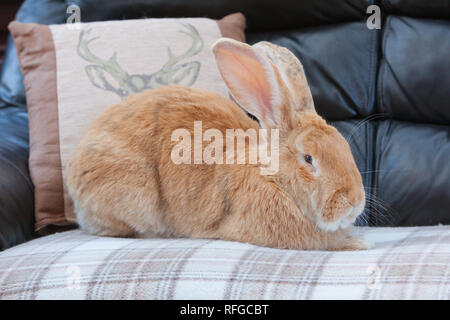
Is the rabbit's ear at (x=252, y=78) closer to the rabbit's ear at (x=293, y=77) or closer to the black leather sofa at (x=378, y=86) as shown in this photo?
the rabbit's ear at (x=293, y=77)

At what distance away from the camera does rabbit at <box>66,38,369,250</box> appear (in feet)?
3.83


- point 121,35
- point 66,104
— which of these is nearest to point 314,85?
point 121,35

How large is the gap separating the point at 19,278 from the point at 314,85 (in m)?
0.99

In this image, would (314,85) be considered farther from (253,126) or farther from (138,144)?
(138,144)

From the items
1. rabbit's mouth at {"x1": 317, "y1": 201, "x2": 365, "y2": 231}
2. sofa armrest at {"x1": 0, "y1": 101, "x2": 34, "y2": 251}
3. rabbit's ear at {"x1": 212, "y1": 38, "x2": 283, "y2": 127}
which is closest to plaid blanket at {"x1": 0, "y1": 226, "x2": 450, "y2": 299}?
rabbit's mouth at {"x1": 317, "y1": 201, "x2": 365, "y2": 231}

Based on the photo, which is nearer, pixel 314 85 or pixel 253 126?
pixel 253 126

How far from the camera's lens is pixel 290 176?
1.19 meters

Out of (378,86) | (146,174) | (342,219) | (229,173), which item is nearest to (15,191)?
(146,174)

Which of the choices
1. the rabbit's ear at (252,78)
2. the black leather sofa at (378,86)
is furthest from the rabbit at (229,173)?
the black leather sofa at (378,86)

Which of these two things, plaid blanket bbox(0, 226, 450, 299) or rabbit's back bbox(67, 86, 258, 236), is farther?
rabbit's back bbox(67, 86, 258, 236)

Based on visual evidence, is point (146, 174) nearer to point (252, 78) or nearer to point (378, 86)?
point (252, 78)

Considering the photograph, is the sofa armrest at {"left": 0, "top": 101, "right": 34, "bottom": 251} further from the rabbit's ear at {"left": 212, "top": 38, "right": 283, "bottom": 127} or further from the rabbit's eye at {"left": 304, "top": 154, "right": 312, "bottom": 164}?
the rabbit's eye at {"left": 304, "top": 154, "right": 312, "bottom": 164}

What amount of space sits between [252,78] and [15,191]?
0.66m

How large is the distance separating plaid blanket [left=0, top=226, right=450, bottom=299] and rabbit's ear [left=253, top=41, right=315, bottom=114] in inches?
12.4
